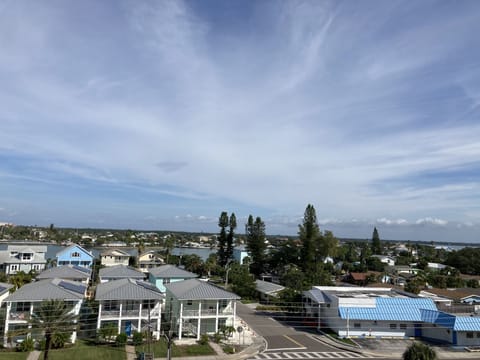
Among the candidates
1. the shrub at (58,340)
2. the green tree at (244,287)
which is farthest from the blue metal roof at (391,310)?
the shrub at (58,340)

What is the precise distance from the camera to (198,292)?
32750 millimetres

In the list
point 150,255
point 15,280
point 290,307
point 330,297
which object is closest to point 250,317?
point 290,307

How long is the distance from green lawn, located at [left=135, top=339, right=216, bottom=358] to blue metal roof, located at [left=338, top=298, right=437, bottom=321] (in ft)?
43.7

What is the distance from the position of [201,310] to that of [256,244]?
4047 cm

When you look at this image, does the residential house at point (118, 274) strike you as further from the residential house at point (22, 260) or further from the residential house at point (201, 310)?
the residential house at point (22, 260)

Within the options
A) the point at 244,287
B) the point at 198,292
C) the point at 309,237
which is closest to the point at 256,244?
the point at 309,237

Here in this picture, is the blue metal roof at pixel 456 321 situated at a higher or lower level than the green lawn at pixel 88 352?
higher

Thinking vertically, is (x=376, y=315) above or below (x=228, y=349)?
above

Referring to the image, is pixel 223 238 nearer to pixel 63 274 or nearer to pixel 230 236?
pixel 230 236

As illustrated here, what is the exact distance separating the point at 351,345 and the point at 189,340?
1385 centimetres

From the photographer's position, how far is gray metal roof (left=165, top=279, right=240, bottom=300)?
31906 mm

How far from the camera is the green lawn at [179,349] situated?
27422mm

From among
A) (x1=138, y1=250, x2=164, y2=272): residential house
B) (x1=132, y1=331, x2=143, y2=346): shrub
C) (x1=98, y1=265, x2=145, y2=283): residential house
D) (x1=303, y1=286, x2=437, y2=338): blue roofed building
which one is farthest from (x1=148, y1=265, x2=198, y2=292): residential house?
(x1=138, y1=250, x2=164, y2=272): residential house

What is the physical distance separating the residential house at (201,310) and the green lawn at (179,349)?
2.06m
